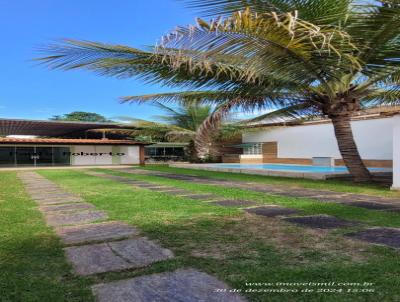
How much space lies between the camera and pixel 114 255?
373 centimetres

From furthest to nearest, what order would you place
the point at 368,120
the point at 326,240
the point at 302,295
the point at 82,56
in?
the point at 368,120
the point at 82,56
the point at 326,240
the point at 302,295

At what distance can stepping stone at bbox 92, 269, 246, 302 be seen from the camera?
2.68 meters

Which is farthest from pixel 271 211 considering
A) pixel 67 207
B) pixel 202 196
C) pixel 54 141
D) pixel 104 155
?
pixel 104 155

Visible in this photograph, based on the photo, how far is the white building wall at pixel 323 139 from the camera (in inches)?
726

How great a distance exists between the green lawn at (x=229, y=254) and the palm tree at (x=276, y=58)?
246cm

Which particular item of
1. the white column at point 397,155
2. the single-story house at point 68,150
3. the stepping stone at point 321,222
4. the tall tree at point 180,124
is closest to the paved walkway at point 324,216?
the stepping stone at point 321,222

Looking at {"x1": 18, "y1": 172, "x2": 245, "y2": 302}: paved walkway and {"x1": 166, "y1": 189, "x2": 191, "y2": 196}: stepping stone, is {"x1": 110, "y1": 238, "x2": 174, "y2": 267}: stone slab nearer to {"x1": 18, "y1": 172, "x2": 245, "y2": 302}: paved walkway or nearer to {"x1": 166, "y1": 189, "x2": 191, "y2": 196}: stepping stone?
{"x1": 18, "y1": 172, "x2": 245, "y2": 302}: paved walkway

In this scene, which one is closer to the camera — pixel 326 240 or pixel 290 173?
pixel 326 240

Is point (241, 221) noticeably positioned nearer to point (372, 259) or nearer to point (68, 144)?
point (372, 259)

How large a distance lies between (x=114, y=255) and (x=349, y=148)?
855 centimetres

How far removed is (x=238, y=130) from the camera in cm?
2461

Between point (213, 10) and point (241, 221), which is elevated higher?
point (213, 10)

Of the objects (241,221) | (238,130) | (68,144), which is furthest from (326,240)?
(68,144)

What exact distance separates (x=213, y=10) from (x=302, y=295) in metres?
4.50
